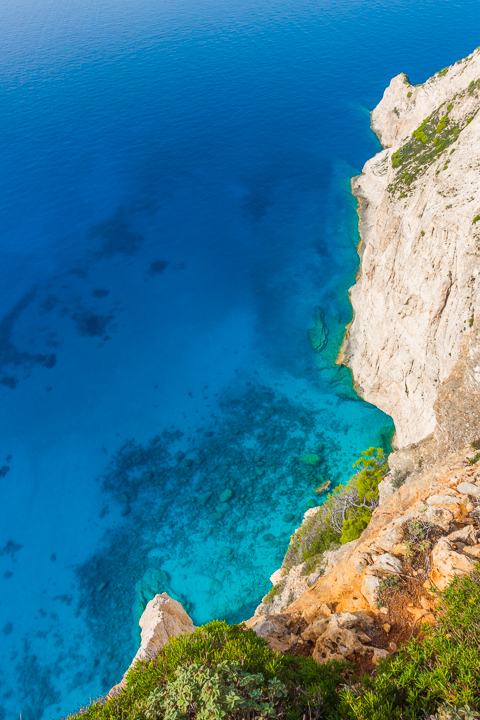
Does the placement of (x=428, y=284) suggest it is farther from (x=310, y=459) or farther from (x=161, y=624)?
(x=161, y=624)

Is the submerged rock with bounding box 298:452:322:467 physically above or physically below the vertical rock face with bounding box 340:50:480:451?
below

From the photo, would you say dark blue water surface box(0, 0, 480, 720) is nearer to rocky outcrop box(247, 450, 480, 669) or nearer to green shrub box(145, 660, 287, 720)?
rocky outcrop box(247, 450, 480, 669)

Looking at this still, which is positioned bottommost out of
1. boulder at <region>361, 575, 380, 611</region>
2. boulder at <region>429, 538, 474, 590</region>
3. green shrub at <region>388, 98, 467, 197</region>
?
boulder at <region>361, 575, 380, 611</region>

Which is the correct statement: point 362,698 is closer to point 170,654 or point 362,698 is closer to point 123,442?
point 170,654

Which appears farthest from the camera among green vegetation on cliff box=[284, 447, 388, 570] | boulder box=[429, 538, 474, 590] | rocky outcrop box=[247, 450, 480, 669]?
green vegetation on cliff box=[284, 447, 388, 570]

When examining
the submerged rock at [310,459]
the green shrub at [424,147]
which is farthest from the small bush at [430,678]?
the green shrub at [424,147]

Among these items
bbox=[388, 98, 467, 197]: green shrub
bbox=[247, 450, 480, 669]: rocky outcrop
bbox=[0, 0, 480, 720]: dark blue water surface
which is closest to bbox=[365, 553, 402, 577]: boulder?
bbox=[247, 450, 480, 669]: rocky outcrop

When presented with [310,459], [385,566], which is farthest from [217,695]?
[310,459]
